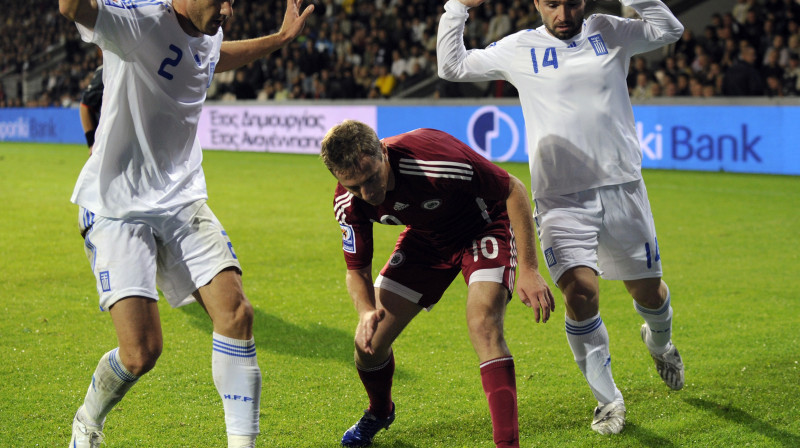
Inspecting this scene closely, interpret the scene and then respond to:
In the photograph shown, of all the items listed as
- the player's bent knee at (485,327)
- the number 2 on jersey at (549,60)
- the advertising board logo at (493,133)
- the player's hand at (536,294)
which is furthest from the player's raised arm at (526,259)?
the advertising board logo at (493,133)

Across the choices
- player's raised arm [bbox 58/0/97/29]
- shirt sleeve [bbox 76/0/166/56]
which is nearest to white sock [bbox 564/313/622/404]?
shirt sleeve [bbox 76/0/166/56]

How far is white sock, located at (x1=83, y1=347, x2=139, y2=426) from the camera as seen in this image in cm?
349

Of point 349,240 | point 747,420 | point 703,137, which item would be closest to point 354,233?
point 349,240

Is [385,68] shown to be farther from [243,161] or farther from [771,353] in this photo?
[771,353]

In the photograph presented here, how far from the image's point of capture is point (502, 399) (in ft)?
11.0

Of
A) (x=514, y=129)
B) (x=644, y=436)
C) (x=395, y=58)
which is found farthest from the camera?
(x=395, y=58)

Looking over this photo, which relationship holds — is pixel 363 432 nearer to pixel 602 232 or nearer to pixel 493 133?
pixel 602 232

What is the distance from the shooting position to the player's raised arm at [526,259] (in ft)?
11.0

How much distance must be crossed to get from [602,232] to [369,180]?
136 centimetres

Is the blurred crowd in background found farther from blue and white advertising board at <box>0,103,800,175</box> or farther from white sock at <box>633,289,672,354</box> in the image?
white sock at <box>633,289,672,354</box>

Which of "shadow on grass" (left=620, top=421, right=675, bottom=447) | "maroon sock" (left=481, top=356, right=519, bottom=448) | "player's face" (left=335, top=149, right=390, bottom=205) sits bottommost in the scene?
"shadow on grass" (left=620, top=421, right=675, bottom=447)

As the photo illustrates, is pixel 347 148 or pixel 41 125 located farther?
pixel 41 125

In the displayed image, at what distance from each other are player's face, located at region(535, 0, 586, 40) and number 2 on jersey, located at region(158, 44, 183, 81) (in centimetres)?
163

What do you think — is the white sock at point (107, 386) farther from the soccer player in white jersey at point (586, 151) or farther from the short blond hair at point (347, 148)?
the soccer player in white jersey at point (586, 151)
